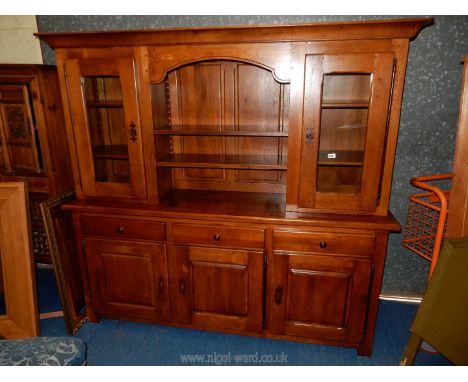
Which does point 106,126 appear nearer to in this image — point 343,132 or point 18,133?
point 18,133

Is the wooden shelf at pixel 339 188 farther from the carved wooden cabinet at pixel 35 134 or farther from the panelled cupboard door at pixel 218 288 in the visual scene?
the carved wooden cabinet at pixel 35 134

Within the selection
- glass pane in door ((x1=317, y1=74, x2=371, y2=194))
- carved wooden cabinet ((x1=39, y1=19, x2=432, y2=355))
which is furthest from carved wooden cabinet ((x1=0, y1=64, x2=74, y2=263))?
glass pane in door ((x1=317, y1=74, x2=371, y2=194))

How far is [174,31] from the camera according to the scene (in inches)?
66.4

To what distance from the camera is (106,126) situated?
85.5 inches

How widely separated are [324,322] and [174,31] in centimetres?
189

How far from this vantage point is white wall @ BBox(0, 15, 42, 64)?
7.95 feet

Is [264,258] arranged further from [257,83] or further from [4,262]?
[4,262]

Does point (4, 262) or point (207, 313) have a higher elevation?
point (4, 262)

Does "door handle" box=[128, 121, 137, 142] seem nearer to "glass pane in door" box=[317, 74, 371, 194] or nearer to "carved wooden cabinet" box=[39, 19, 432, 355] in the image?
"carved wooden cabinet" box=[39, 19, 432, 355]

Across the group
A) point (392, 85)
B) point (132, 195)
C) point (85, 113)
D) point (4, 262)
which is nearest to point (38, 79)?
point (85, 113)

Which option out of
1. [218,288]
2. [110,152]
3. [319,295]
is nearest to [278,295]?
[319,295]

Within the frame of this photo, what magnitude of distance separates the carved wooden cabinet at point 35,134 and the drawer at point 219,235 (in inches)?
40.6

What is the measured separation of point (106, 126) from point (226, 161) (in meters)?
0.86
